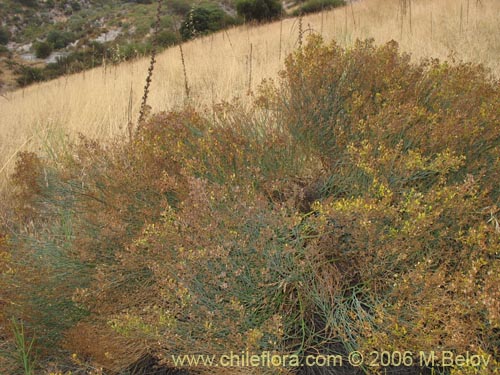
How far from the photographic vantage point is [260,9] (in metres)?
16.3

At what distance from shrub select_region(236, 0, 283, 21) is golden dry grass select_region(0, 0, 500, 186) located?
8354mm

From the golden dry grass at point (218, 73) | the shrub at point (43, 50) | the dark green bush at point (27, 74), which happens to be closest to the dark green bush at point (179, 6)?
the shrub at point (43, 50)

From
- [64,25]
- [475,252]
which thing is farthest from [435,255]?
[64,25]

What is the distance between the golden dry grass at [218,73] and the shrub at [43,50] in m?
23.7

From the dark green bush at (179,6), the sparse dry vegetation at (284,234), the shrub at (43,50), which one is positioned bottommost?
the sparse dry vegetation at (284,234)

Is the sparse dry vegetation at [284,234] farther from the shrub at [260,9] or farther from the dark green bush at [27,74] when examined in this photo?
the shrub at [260,9]

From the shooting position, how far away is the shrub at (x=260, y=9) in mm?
16109

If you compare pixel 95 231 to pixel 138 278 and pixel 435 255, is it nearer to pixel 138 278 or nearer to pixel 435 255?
pixel 138 278

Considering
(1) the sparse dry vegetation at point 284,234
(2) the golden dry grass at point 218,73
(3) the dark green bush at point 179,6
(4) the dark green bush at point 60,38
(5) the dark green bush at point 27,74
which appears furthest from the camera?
(4) the dark green bush at point 60,38

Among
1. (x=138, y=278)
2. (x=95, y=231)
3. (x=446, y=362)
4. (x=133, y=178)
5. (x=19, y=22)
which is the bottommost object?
(x=446, y=362)

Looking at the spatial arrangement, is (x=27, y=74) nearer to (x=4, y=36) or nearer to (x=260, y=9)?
(x=260, y=9)

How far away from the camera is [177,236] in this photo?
1.84m

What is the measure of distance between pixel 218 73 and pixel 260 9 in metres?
11.1

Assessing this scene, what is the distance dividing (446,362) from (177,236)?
1.15 metres
